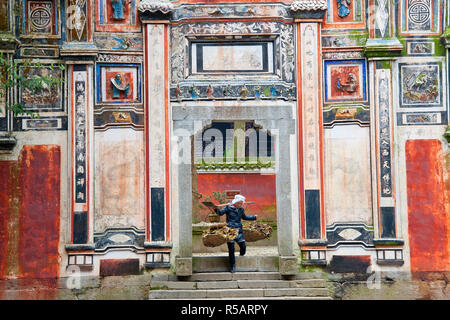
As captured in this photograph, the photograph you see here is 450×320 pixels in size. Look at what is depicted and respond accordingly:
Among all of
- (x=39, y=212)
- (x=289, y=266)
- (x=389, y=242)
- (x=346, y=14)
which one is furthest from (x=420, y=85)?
(x=39, y=212)

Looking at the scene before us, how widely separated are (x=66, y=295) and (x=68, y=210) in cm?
137

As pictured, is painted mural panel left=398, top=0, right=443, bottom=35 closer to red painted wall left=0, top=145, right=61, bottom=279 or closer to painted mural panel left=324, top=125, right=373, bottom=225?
painted mural panel left=324, top=125, right=373, bottom=225

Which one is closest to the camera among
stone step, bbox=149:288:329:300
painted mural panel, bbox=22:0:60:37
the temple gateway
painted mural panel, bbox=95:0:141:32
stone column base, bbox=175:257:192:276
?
stone step, bbox=149:288:329:300

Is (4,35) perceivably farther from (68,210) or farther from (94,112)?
(68,210)

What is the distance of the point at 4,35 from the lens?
10.7 meters

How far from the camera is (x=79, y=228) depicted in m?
10.6

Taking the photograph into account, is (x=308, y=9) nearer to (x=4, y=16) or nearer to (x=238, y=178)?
(x=4, y=16)

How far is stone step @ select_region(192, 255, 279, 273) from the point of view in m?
10.9

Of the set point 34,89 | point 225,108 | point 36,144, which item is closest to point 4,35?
point 34,89

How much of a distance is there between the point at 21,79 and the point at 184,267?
3971mm

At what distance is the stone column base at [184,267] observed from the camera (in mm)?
10461

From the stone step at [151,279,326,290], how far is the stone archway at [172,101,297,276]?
49 centimetres

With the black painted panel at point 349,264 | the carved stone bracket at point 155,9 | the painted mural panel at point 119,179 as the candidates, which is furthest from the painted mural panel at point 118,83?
the black painted panel at point 349,264

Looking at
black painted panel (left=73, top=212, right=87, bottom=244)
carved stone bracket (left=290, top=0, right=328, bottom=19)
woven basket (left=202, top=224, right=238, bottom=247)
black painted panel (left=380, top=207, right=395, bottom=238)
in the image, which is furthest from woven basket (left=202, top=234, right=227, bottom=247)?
carved stone bracket (left=290, top=0, right=328, bottom=19)
